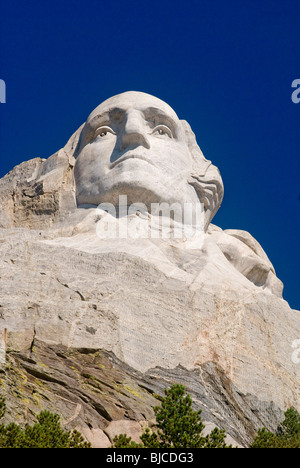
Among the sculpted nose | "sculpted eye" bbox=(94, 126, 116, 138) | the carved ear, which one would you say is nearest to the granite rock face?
the sculpted nose

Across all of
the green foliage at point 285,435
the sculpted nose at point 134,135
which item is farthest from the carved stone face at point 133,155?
the green foliage at point 285,435

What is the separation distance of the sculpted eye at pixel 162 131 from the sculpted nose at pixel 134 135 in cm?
44

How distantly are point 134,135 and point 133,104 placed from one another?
907 mm

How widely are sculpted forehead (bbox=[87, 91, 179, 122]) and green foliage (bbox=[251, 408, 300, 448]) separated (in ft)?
22.1

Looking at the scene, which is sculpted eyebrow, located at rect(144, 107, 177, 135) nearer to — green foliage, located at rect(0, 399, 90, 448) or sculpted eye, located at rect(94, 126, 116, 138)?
sculpted eye, located at rect(94, 126, 116, 138)

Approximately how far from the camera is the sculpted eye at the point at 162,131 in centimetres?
1831

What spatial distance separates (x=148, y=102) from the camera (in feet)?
60.3

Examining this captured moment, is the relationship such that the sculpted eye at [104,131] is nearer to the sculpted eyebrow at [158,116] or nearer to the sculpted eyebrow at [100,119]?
the sculpted eyebrow at [100,119]

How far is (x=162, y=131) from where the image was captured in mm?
18406

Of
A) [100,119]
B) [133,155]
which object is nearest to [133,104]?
[100,119]

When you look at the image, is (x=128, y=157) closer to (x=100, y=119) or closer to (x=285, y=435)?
(x=100, y=119)

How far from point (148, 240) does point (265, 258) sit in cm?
467
